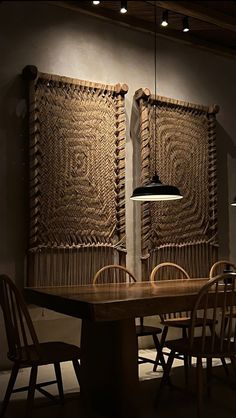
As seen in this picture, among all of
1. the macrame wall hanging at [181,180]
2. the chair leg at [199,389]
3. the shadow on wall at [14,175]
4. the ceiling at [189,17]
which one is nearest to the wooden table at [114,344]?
the chair leg at [199,389]

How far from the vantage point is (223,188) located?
508 centimetres

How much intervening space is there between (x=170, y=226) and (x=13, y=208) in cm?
158

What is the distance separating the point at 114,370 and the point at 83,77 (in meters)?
2.71

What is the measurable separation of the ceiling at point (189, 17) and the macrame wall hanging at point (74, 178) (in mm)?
706

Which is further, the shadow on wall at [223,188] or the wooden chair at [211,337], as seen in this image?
the shadow on wall at [223,188]

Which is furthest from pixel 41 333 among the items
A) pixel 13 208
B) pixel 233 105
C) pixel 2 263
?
pixel 233 105

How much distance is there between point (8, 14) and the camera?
152 inches

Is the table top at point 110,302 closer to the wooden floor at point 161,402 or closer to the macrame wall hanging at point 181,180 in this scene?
the wooden floor at point 161,402

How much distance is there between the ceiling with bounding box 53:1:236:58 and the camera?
4.07 m

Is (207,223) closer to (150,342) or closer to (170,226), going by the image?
(170,226)

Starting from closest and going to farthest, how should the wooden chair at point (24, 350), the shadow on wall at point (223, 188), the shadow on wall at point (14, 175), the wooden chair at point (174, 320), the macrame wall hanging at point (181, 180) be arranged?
the wooden chair at point (24, 350)
the wooden chair at point (174, 320)
the shadow on wall at point (14, 175)
the macrame wall hanging at point (181, 180)
the shadow on wall at point (223, 188)

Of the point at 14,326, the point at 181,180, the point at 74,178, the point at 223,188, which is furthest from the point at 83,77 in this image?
the point at 14,326

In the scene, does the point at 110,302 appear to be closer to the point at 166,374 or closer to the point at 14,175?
the point at 166,374

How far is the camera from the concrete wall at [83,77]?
3.84 m
